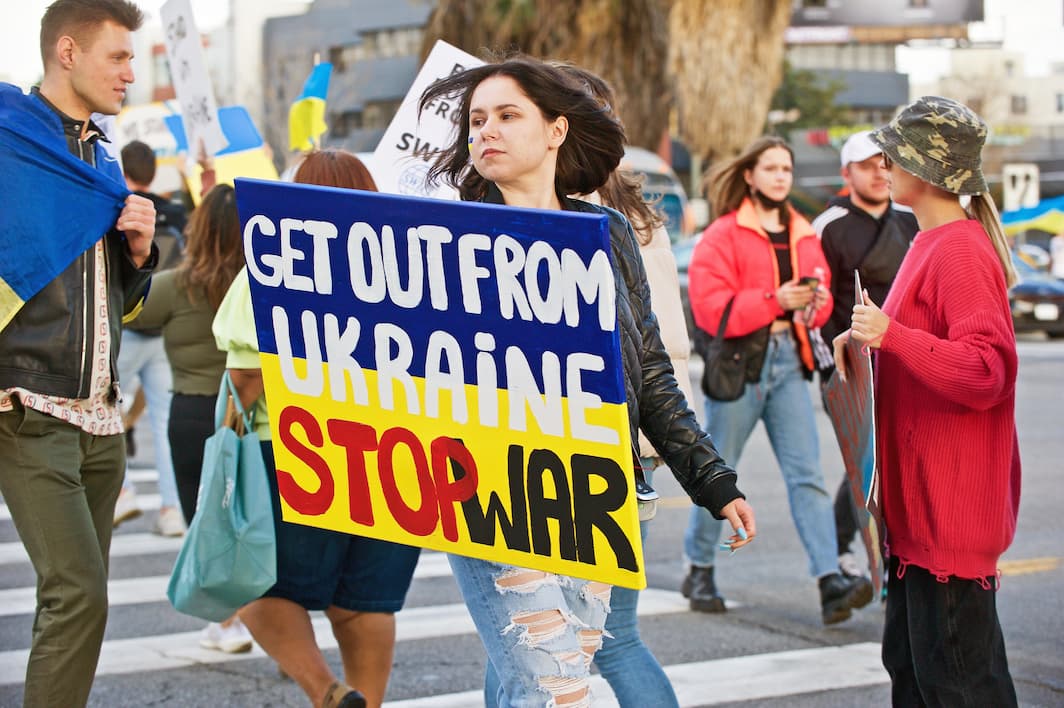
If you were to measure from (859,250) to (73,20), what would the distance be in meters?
3.58

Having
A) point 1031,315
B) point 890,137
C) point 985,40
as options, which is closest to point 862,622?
point 890,137

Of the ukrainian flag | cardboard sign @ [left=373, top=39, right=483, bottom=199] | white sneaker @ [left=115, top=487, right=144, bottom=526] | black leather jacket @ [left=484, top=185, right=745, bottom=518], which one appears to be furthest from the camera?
white sneaker @ [left=115, top=487, right=144, bottom=526]

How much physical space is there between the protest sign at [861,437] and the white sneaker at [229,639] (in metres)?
2.81

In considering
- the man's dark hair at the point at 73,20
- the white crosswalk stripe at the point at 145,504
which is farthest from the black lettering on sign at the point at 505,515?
the white crosswalk stripe at the point at 145,504

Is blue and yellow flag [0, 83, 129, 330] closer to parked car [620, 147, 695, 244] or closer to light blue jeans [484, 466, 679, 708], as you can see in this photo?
light blue jeans [484, 466, 679, 708]

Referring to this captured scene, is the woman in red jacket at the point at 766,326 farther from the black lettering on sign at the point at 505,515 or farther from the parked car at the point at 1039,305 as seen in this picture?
the parked car at the point at 1039,305

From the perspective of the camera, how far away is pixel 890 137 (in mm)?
3746

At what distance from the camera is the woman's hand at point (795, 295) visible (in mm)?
5828

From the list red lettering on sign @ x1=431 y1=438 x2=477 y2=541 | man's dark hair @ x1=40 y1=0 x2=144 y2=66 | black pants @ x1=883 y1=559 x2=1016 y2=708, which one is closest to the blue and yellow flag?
man's dark hair @ x1=40 y1=0 x2=144 y2=66

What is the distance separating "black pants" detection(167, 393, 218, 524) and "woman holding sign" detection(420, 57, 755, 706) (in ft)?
8.24

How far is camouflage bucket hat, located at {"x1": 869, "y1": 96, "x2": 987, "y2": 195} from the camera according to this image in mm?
3688

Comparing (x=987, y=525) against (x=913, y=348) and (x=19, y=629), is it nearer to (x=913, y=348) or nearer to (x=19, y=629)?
(x=913, y=348)

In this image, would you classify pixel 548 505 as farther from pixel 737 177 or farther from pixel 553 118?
pixel 737 177

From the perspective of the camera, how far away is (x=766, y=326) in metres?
6.18
